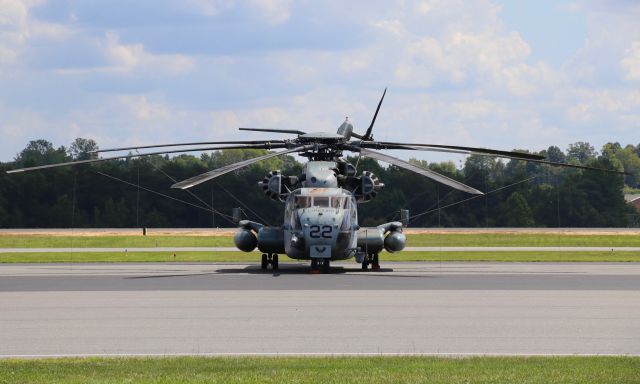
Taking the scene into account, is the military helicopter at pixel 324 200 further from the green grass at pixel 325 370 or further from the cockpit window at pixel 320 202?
the green grass at pixel 325 370

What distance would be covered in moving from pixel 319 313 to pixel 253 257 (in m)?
31.0

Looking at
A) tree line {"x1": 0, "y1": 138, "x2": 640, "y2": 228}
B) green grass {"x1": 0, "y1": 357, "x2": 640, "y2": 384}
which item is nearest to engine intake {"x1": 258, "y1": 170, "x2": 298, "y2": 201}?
green grass {"x1": 0, "y1": 357, "x2": 640, "y2": 384}

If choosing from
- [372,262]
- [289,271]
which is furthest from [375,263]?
[289,271]

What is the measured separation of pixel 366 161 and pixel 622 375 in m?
87.3

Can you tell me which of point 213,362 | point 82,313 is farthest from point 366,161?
point 213,362

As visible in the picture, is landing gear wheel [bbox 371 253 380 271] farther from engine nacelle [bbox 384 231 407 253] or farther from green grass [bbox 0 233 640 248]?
green grass [bbox 0 233 640 248]

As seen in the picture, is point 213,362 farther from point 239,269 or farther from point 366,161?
point 366,161

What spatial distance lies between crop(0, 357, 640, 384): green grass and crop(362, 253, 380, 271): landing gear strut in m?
25.3

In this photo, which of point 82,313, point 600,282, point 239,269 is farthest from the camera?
point 239,269

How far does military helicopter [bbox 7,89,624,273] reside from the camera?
38.1 meters

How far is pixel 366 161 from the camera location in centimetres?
10138

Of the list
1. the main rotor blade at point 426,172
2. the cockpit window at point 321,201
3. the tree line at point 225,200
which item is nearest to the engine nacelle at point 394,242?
the main rotor blade at point 426,172

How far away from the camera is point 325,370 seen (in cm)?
1475

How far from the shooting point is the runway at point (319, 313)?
1792cm
